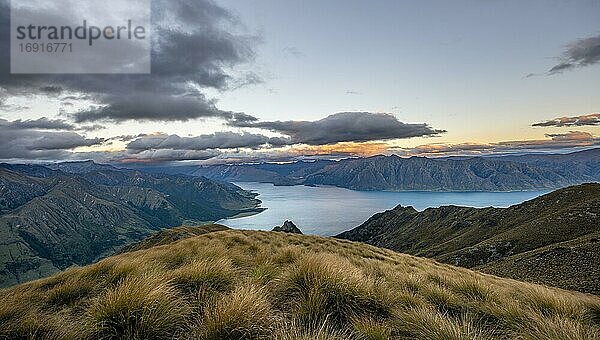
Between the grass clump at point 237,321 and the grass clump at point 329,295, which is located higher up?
the grass clump at point 237,321

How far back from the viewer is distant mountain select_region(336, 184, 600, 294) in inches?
1342

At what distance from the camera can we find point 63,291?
6.62 meters

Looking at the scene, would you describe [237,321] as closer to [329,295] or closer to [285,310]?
[285,310]

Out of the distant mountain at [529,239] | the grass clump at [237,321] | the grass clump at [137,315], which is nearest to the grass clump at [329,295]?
the grass clump at [237,321]

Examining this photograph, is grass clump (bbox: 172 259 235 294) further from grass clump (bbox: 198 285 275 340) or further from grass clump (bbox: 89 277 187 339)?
grass clump (bbox: 198 285 275 340)

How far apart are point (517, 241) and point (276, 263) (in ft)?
225

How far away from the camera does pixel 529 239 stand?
59.6 metres

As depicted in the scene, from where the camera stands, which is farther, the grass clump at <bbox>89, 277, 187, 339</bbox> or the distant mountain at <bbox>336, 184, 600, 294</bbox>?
the distant mountain at <bbox>336, 184, 600, 294</bbox>

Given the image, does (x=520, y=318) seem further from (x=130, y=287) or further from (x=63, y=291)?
(x=63, y=291)

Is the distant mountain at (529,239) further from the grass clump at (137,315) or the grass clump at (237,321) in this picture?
the grass clump at (137,315)

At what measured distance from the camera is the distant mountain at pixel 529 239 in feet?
112

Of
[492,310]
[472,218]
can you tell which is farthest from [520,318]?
[472,218]

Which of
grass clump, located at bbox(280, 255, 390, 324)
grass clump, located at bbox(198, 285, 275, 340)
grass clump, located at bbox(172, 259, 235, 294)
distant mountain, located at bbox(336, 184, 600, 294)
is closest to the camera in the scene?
grass clump, located at bbox(198, 285, 275, 340)

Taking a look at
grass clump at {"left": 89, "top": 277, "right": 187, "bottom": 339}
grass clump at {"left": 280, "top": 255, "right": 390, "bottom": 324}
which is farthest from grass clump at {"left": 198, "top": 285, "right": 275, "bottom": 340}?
grass clump at {"left": 280, "top": 255, "right": 390, "bottom": 324}
